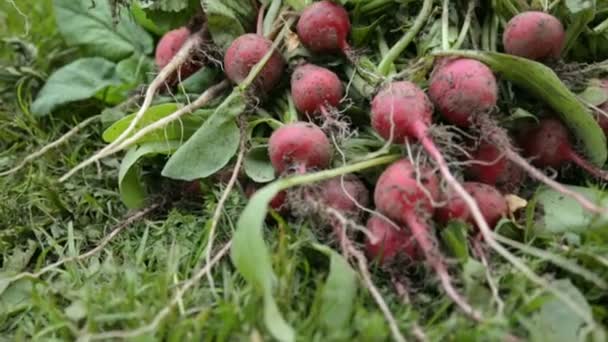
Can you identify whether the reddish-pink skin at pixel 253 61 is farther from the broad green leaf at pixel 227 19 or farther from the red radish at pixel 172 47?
the red radish at pixel 172 47

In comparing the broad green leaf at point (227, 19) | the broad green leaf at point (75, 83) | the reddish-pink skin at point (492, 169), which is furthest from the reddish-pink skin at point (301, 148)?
the broad green leaf at point (75, 83)

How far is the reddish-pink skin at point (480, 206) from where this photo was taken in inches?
46.1

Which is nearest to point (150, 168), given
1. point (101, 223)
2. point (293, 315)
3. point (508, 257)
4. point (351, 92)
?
point (101, 223)

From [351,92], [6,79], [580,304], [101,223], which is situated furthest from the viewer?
[6,79]

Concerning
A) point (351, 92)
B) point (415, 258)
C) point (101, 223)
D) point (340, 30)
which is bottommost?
point (101, 223)

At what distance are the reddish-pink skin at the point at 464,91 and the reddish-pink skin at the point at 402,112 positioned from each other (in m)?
0.03

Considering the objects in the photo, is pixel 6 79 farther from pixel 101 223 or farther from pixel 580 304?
pixel 580 304

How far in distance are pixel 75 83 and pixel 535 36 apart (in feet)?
3.82

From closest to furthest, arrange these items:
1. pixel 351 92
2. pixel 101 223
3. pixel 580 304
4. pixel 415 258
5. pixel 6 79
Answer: pixel 580 304, pixel 415 258, pixel 351 92, pixel 101 223, pixel 6 79

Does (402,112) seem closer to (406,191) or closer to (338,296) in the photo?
(406,191)

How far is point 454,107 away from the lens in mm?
1250

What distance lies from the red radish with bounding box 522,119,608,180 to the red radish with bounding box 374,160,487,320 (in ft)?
0.89

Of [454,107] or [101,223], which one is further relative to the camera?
[101,223]

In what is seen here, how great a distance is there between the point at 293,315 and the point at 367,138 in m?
0.44
